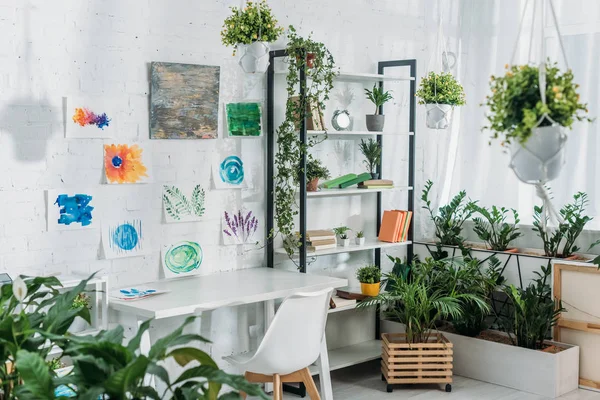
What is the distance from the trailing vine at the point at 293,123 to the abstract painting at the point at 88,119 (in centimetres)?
105

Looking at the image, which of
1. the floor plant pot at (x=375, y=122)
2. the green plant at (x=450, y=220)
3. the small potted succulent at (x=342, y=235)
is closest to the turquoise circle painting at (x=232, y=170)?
the small potted succulent at (x=342, y=235)

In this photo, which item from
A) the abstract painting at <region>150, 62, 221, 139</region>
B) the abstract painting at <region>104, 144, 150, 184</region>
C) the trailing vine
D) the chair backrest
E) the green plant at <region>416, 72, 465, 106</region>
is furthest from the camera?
the green plant at <region>416, 72, 465, 106</region>

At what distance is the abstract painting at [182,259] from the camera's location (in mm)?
4391

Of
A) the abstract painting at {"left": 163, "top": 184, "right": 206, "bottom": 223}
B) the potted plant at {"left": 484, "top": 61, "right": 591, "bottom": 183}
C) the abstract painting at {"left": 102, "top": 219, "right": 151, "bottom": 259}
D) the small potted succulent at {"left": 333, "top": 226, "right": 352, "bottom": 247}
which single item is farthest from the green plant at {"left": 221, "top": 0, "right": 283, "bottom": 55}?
the potted plant at {"left": 484, "top": 61, "right": 591, "bottom": 183}

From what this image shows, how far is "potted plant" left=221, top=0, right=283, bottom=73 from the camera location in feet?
13.7

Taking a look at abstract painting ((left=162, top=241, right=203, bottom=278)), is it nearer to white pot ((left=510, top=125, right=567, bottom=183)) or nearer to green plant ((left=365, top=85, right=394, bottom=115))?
green plant ((left=365, top=85, right=394, bottom=115))

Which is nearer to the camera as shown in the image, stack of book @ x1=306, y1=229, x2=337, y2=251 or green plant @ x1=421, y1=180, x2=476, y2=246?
stack of book @ x1=306, y1=229, x2=337, y2=251

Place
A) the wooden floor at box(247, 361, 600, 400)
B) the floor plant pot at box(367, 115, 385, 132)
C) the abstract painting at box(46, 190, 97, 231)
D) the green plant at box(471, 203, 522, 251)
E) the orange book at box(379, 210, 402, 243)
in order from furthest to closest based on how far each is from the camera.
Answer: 1. the green plant at box(471, 203, 522, 251)
2. the orange book at box(379, 210, 402, 243)
3. the floor plant pot at box(367, 115, 385, 132)
4. the wooden floor at box(247, 361, 600, 400)
5. the abstract painting at box(46, 190, 97, 231)

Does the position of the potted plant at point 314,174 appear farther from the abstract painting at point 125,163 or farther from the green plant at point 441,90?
the abstract painting at point 125,163

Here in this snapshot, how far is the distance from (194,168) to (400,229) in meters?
1.55

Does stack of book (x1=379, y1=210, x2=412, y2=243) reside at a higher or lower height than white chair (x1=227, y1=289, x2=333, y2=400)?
higher

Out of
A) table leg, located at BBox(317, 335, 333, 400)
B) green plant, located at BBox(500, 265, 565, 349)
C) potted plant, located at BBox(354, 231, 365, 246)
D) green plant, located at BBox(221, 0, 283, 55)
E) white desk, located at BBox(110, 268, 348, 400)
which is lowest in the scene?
table leg, located at BBox(317, 335, 333, 400)

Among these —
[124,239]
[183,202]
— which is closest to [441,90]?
[183,202]

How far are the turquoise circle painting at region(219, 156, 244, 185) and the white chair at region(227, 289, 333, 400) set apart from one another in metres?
1.15
